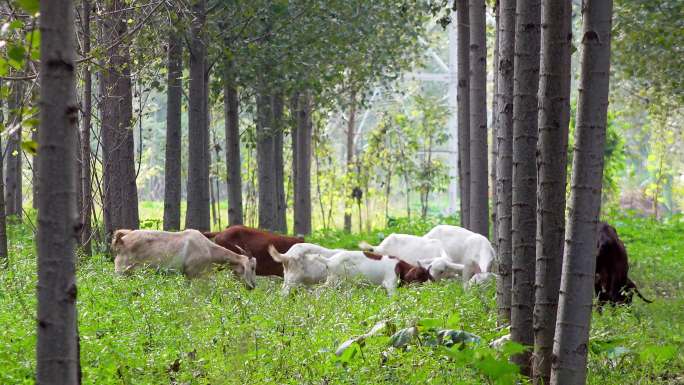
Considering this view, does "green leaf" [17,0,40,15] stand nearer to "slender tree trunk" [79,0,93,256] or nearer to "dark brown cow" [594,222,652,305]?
"slender tree trunk" [79,0,93,256]

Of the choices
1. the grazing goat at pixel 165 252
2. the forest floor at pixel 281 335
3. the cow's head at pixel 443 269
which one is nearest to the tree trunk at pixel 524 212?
the forest floor at pixel 281 335

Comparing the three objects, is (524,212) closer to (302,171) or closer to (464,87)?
(464,87)

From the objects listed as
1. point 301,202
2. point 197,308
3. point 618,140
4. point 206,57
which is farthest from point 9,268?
point 618,140

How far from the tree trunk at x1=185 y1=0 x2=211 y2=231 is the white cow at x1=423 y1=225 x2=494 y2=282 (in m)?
4.66

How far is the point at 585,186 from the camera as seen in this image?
5.58 m

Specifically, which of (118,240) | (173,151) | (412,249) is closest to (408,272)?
(412,249)

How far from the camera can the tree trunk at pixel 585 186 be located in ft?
18.1

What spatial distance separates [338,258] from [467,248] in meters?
2.27

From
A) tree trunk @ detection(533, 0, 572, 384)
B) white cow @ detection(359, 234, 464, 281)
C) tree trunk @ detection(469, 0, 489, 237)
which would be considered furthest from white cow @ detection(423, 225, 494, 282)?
tree trunk @ detection(533, 0, 572, 384)

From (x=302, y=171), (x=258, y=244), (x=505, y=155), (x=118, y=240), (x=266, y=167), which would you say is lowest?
(x=258, y=244)

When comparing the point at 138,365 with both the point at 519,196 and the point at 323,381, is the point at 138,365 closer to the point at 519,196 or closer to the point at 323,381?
the point at 323,381

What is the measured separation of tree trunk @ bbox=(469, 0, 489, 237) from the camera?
42.5 feet

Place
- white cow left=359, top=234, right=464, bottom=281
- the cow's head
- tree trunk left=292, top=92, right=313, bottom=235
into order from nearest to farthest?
the cow's head < white cow left=359, top=234, right=464, bottom=281 < tree trunk left=292, top=92, right=313, bottom=235

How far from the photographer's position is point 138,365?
6453mm
